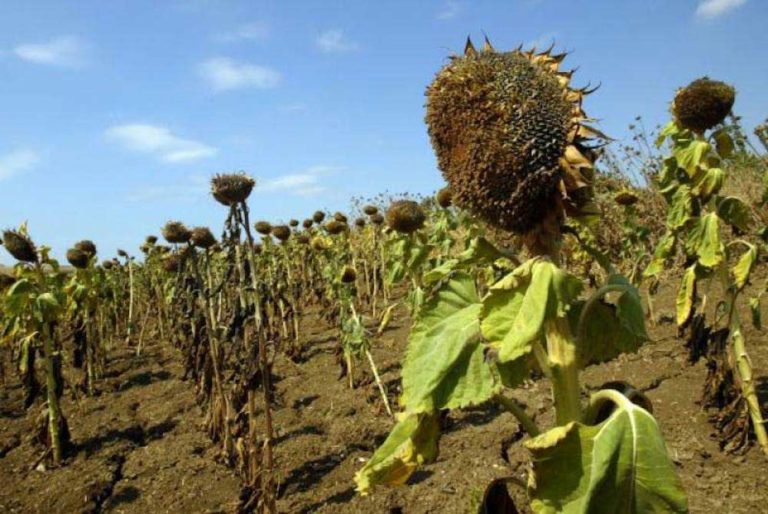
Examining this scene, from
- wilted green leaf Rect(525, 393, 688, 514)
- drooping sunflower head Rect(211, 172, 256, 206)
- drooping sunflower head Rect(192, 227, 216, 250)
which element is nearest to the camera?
wilted green leaf Rect(525, 393, 688, 514)

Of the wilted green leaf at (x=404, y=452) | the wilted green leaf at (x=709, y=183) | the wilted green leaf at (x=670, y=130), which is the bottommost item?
the wilted green leaf at (x=404, y=452)

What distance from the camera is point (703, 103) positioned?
3.72 m

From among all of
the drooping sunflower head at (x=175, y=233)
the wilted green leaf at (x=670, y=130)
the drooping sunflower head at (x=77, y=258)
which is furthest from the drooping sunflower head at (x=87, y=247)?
the wilted green leaf at (x=670, y=130)

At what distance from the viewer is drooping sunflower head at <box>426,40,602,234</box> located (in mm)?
1431

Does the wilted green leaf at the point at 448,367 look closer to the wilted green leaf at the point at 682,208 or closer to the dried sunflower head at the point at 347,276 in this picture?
the wilted green leaf at the point at 682,208

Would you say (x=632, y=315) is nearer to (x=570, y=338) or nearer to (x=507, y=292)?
(x=570, y=338)

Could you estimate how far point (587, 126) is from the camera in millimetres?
1447

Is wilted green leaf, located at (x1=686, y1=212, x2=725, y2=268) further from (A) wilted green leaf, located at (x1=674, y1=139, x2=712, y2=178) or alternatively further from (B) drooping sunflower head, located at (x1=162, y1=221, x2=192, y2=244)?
(B) drooping sunflower head, located at (x1=162, y1=221, x2=192, y2=244)

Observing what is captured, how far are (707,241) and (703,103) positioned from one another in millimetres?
871

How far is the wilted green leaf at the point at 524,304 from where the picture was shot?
1374 mm

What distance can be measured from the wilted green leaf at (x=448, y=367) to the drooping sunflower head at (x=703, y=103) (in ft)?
A: 9.45

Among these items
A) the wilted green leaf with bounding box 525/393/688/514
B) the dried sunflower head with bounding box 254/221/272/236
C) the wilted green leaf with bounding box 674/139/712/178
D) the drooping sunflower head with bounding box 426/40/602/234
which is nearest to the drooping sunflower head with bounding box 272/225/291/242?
the dried sunflower head with bounding box 254/221/272/236

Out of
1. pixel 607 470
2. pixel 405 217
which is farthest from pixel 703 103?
pixel 607 470

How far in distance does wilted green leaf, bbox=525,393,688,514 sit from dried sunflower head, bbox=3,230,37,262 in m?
5.17
